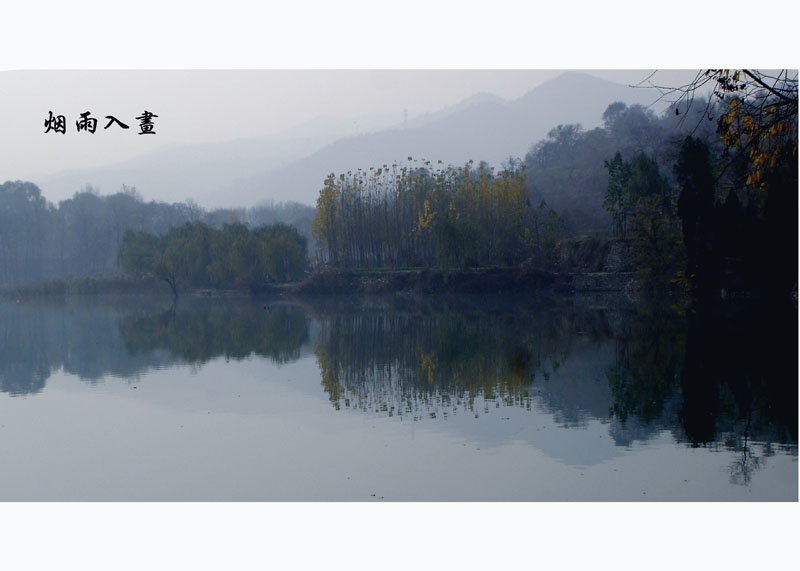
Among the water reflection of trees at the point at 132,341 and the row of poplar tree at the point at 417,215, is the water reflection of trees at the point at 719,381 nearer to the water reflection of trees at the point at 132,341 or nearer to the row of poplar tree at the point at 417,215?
the water reflection of trees at the point at 132,341

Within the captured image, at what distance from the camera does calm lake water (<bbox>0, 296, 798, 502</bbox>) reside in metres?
4.00

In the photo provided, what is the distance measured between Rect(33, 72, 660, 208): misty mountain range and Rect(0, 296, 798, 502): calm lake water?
25.0 ft

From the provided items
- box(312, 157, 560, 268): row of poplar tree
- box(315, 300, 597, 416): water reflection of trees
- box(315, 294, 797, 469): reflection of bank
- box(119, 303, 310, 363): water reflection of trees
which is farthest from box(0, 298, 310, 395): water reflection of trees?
box(312, 157, 560, 268): row of poplar tree

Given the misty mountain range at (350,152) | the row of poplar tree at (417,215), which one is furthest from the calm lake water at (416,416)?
the row of poplar tree at (417,215)

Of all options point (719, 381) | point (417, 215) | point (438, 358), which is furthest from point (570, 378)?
point (417, 215)

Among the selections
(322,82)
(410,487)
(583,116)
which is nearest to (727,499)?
(410,487)

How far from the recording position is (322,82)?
7336 mm

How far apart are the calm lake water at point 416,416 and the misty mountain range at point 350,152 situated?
7.62 metres

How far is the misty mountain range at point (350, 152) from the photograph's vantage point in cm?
1922

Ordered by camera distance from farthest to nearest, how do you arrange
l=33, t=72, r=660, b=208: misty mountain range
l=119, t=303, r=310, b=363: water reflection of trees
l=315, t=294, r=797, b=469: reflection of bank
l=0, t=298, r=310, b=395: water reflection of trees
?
1. l=33, t=72, r=660, b=208: misty mountain range
2. l=119, t=303, r=310, b=363: water reflection of trees
3. l=0, t=298, r=310, b=395: water reflection of trees
4. l=315, t=294, r=797, b=469: reflection of bank

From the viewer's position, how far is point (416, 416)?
216 inches

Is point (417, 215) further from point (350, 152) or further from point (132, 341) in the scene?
point (132, 341)

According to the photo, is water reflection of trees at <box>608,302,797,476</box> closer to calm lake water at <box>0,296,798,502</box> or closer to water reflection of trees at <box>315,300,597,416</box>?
calm lake water at <box>0,296,798,502</box>

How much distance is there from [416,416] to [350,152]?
24159 mm
